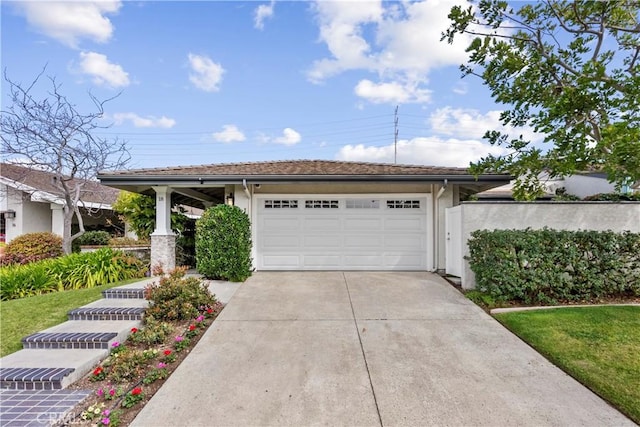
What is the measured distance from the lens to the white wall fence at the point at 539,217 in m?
6.75

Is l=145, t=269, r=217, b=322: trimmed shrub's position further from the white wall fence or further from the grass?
the white wall fence

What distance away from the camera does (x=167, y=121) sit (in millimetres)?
17734

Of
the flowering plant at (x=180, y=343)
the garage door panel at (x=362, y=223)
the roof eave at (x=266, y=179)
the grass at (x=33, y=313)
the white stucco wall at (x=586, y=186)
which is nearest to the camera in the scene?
the flowering plant at (x=180, y=343)

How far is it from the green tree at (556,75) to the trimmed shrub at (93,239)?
15.8 metres

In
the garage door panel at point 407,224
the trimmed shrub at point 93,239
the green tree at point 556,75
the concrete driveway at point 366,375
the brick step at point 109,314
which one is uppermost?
the green tree at point 556,75

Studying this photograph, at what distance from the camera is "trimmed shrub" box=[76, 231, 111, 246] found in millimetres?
13766

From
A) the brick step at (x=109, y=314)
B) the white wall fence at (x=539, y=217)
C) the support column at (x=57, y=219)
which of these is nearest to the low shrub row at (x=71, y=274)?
the brick step at (x=109, y=314)

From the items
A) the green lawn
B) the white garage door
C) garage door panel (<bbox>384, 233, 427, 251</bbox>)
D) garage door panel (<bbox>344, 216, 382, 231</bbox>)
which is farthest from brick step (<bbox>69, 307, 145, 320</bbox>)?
garage door panel (<bbox>384, 233, 427, 251</bbox>)

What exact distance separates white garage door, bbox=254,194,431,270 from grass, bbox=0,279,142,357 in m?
4.30

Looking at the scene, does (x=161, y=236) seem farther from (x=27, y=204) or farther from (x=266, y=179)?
(x=27, y=204)

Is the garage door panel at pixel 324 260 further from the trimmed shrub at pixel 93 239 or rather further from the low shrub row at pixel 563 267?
the trimmed shrub at pixel 93 239

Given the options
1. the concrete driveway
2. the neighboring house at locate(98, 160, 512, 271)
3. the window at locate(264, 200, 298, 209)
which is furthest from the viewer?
the window at locate(264, 200, 298, 209)

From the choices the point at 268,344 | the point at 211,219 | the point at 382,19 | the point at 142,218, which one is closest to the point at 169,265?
the point at 211,219

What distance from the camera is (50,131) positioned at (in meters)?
10.8
